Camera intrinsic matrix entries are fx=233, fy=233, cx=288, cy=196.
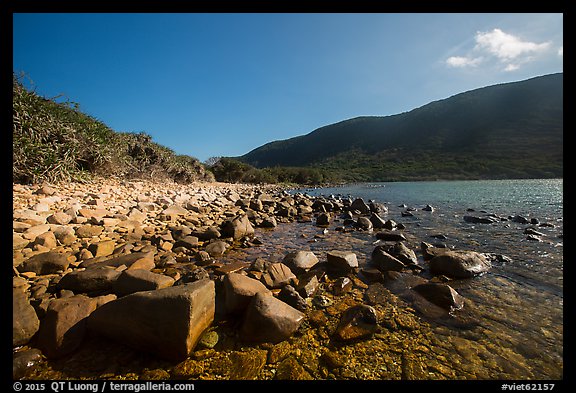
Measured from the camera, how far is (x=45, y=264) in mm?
3375

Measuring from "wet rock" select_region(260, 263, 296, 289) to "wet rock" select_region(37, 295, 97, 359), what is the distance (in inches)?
79.8

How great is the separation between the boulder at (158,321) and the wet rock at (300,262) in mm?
2008

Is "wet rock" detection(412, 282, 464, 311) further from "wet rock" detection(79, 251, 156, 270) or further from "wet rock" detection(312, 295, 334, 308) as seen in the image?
"wet rock" detection(79, 251, 156, 270)

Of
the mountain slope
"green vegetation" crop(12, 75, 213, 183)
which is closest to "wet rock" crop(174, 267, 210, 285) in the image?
"green vegetation" crop(12, 75, 213, 183)

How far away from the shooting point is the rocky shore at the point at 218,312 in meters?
2.04

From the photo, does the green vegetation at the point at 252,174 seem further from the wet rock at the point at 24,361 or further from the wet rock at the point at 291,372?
the wet rock at the point at 291,372

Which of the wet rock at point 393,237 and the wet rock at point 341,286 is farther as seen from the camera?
the wet rock at point 393,237

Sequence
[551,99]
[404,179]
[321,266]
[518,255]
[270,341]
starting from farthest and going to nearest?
[551,99], [404,179], [518,255], [321,266], [270,341]

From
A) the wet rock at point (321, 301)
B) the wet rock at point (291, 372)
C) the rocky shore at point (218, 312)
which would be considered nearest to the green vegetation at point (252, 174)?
the rocky shore at point (218, 312)

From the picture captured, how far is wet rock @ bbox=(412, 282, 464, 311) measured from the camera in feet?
9.88

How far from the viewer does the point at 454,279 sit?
392cm
